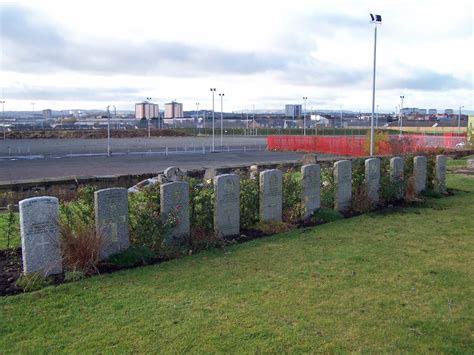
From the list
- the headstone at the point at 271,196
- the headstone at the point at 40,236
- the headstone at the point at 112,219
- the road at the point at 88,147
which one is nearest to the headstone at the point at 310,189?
the headstone at the point at 271,196

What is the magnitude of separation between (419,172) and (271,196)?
6.07 metres

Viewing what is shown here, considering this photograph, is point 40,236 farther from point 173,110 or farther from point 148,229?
point 173,110

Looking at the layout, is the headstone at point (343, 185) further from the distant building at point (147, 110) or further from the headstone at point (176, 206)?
the distant building at point (147, 110)

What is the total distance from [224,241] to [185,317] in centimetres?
344

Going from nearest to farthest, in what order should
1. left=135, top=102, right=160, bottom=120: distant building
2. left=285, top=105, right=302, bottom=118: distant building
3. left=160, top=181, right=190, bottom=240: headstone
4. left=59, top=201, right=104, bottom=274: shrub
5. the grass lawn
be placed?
the grass lawn → left=59, top=201, right=104, bottom=274: shrub → left=160, top=181, right=190, bottom=240: headstone → left=135, top=102, right=160, bottom=120: distant building → left=285, top=105, right=302, bottom=118: distant building

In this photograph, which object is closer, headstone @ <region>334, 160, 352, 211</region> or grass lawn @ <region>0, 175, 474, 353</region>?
grass lawn @ <region>0, 175, 474, 353</region>

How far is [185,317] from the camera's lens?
5.34 metres

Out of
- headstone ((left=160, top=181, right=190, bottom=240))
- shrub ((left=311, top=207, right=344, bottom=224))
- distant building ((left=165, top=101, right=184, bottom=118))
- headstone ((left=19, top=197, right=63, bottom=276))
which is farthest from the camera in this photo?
distant building ((left=165, top=101, right=184, bottom=118))

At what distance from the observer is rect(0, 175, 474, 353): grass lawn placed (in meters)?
4.77

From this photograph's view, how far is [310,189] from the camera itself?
1106cm

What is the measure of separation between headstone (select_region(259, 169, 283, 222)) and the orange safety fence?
21453 millimetres

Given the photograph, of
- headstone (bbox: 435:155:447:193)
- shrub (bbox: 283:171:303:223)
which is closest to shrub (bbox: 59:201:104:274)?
shrub (bbox: 283:171:303:223)

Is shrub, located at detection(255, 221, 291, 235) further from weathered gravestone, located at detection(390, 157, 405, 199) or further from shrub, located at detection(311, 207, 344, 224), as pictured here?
weathered gravestone, located at detection(390, 157, 405, 199)

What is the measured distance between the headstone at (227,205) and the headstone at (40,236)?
9.94 ft
